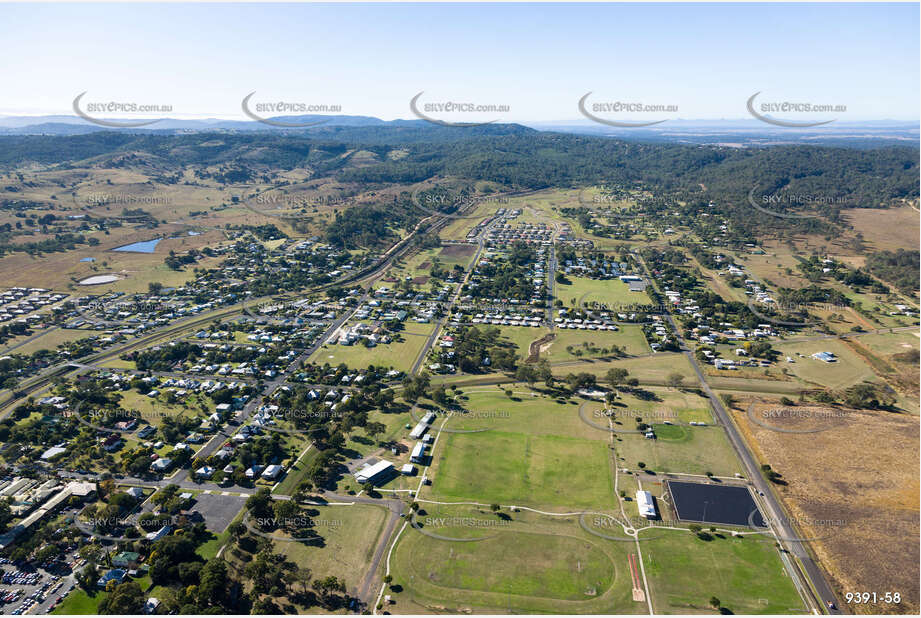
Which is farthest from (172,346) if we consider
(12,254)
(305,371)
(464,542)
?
(12,254)

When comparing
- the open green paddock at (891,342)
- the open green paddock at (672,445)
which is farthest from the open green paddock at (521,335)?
the open green paddock at (891,342)

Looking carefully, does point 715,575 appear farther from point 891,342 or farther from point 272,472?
point 891,342

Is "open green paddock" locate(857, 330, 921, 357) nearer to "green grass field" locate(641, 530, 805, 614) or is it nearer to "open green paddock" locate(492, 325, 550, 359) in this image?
"open green paddock" locate(492, 325, 550, 359)

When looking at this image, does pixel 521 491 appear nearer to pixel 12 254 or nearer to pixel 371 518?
pixel 371 518

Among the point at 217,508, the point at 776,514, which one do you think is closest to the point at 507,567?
the point at 776,514

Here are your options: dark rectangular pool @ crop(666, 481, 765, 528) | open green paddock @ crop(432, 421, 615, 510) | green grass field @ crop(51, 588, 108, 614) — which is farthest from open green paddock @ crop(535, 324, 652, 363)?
green grass field @ crop(51, 588, 108, 614)
